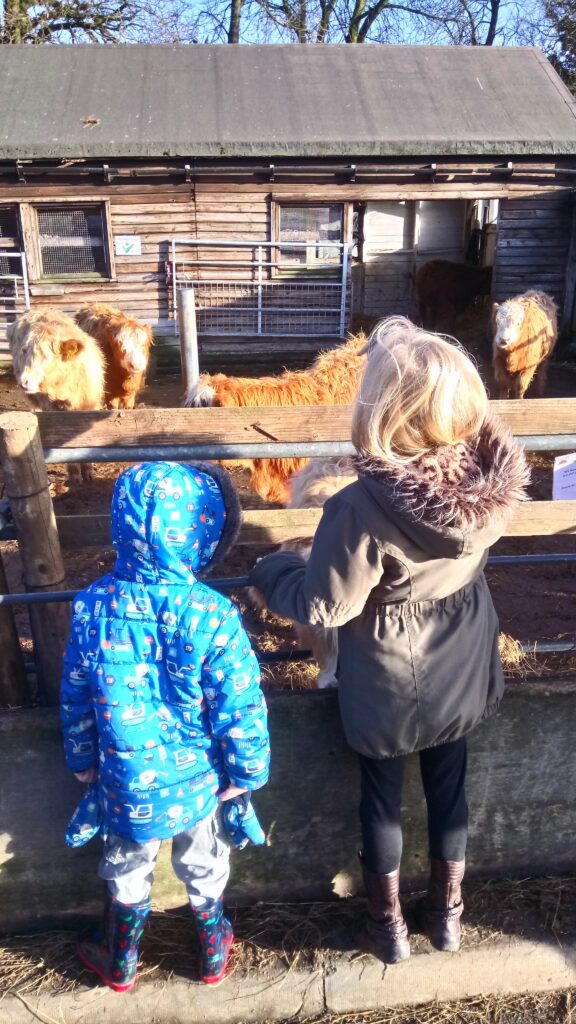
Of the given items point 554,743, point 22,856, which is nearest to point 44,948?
point 22,856

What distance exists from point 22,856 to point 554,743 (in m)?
1.92

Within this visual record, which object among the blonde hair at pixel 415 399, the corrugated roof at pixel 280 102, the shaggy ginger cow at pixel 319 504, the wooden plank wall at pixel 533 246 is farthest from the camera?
the wooden plank wall at pixel 533 246

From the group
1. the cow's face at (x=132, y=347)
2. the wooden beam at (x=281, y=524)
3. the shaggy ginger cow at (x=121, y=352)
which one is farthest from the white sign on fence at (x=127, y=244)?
the wooden beam at (x=281, y=524)

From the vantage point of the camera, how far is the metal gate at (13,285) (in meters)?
13.0

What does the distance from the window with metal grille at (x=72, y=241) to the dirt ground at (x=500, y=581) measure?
6557mm

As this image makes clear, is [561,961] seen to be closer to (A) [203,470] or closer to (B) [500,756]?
(B) [500,756]

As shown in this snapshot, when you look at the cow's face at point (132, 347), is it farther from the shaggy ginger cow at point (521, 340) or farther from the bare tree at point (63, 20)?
the bare tree at point (63, 20)

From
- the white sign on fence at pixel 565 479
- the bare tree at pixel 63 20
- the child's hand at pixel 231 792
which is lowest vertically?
the child's hand at pixel 231 792

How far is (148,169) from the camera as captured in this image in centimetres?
1262

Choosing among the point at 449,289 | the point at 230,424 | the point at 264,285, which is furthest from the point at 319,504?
the point at 449,289

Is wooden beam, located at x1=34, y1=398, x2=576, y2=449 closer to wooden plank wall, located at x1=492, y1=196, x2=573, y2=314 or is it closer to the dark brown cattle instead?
wooden plank wall, located at x1=492, y1=196, x2=573, y2=314

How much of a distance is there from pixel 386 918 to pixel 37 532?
1676mm

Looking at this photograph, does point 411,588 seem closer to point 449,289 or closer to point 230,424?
point 230,424

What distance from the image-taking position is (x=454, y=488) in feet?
5.90
